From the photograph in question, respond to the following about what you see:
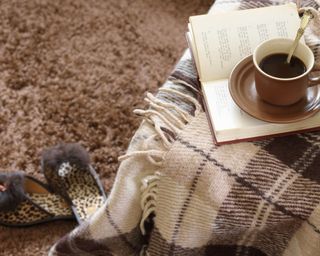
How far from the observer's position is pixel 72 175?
126 centimetres

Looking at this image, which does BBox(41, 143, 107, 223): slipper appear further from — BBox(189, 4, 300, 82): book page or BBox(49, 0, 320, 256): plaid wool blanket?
BBox(189, 4, 300, 82): book page

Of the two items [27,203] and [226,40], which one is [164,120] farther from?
[27,203]

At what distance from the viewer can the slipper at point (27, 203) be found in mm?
1189

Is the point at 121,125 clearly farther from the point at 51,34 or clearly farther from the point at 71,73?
the point at 51,34

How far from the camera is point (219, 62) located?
34.4 inches

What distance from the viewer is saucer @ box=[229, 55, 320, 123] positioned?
80 cm

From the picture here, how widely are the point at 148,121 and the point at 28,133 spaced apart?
0.58m

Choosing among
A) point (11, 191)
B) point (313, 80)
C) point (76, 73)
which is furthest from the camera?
point (76, 73)

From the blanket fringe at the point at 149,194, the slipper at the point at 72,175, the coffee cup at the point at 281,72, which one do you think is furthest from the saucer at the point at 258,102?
the slipper at the point at 72,175

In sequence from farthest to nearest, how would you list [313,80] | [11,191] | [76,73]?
1. [76,73]
2. [11,191]
3. [313,80]

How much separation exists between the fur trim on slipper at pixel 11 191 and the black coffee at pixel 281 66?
26.1 inches

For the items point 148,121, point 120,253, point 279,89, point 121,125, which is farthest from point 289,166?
point 121,125

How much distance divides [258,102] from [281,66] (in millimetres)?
67

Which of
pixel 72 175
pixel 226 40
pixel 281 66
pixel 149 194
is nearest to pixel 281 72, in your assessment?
pixel 281 66
